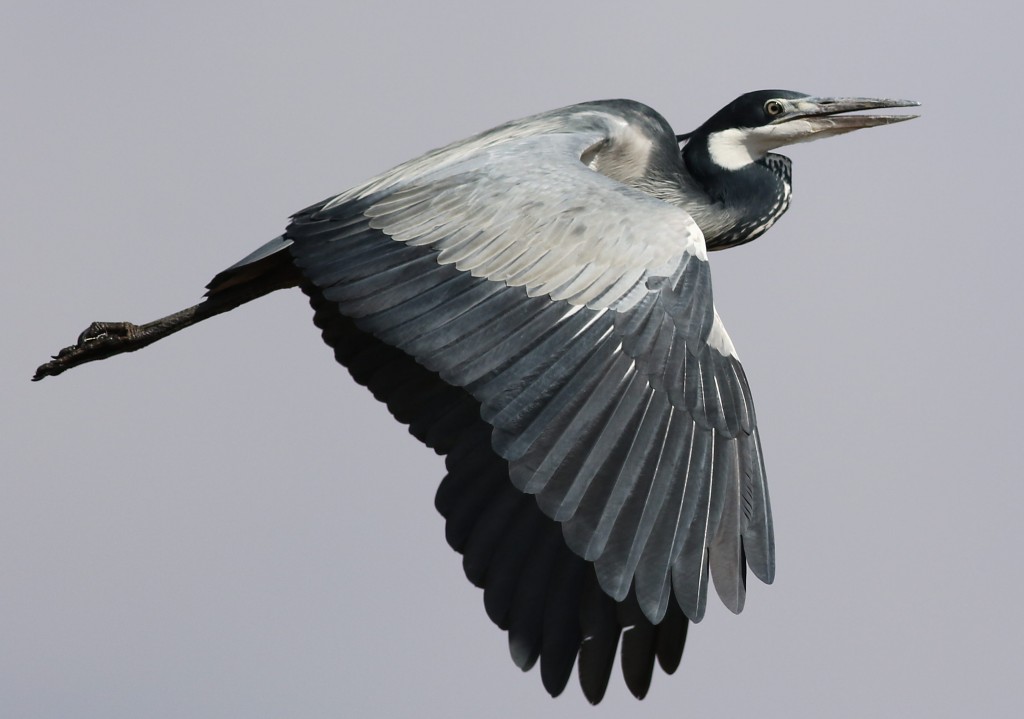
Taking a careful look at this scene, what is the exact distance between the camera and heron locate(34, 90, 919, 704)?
4949mm

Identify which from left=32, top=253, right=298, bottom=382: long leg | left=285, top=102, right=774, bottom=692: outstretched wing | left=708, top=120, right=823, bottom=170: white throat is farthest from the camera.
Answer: left=708, top=120, right=823, bottom=170: white throat

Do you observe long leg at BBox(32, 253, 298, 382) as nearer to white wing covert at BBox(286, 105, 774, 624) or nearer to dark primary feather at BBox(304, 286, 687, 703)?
white wing covert at BBox(286, 105, 774, 624)

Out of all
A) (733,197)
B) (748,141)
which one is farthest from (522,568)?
(748,141)

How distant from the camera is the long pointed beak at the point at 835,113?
7.40m

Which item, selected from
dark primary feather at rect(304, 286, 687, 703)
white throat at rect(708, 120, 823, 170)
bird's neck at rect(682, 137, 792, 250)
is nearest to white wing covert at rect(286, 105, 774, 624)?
dark primary feather at rect(304, 286, 687, 703)

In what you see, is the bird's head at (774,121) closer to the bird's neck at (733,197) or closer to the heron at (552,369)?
the bird's neck at (733,197)

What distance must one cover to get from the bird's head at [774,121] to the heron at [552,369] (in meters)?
0.77

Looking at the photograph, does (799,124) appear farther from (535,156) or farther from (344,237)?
(344,237)

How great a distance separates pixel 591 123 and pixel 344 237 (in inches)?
52.5

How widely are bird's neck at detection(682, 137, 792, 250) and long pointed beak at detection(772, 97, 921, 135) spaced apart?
9.3 inches

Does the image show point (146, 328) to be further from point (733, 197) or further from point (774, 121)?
point (774, 121)

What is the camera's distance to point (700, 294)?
542 cm

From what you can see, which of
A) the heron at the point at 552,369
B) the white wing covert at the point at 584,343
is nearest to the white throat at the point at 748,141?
the heron at the point at 552,369

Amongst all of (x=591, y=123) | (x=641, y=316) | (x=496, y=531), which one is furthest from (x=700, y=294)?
(x=591, y=123)
